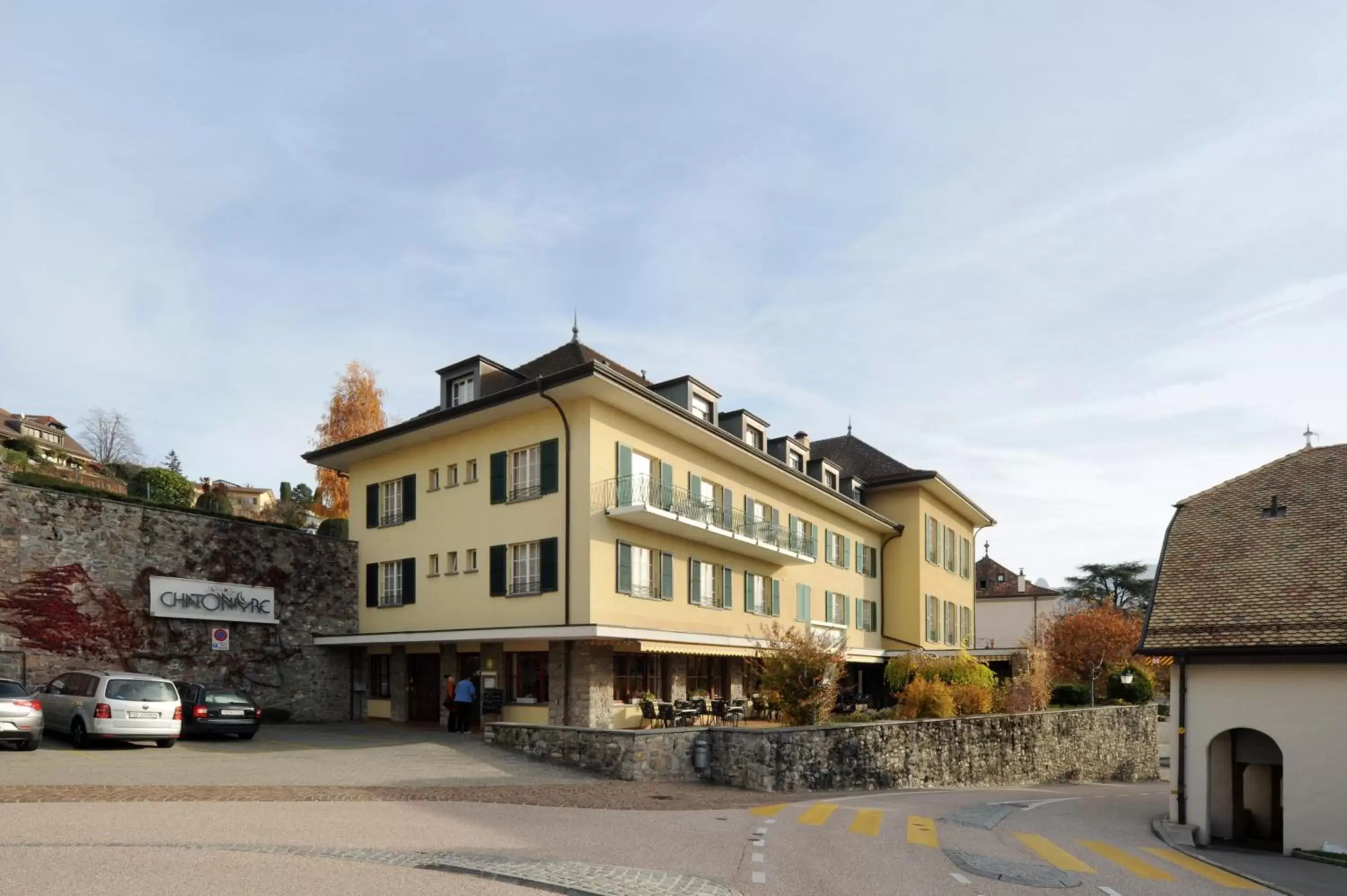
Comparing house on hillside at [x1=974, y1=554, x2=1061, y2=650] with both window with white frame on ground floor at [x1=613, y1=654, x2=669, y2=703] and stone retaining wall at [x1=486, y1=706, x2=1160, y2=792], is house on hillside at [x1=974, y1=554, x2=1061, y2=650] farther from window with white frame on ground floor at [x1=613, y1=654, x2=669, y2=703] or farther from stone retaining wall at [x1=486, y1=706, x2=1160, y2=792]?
window with white frame on ground floor at [x1=613, y1=654, x2=669, y2=703]

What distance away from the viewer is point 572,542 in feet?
87.9

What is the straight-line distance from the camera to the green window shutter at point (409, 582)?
31.3m

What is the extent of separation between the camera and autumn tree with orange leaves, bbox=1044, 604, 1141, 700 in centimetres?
5688

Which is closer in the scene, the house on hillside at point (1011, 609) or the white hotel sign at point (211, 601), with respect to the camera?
the white hotel sign at point (211, 601)

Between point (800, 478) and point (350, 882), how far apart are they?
2824 cm

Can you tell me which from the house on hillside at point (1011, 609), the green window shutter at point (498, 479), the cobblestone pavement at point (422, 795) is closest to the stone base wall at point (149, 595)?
the green window shutter at point (498, 479)

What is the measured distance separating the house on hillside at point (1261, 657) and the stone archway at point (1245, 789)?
3 centimetres

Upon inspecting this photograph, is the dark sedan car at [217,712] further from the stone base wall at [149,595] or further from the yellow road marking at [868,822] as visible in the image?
the yellow road marking at [868,822]

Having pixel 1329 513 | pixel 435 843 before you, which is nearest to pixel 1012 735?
pixel 1329 513

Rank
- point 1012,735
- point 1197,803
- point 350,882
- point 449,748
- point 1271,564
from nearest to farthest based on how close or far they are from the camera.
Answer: point 350,882 < point 1197,803 < point 1271,564 < point 449,748 < point 1012,735

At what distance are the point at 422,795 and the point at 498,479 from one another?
13.6m

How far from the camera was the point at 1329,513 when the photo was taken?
69.9ft

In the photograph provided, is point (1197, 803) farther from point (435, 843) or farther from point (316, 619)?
point (316, 619)

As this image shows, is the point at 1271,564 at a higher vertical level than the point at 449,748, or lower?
higher
